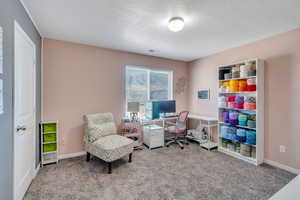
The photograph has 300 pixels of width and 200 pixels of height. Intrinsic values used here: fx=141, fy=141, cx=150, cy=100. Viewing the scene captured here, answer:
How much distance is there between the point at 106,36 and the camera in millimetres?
2811

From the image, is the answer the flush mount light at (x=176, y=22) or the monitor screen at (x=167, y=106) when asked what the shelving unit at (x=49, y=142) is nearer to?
the monitor screen at (x=167, y=106)

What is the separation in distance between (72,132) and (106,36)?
2182 millimetres

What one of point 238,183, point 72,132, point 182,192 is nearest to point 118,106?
point 72,132

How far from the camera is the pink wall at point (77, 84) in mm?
2924

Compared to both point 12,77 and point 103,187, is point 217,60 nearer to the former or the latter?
point 103,187

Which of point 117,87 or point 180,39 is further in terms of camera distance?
point 117,87

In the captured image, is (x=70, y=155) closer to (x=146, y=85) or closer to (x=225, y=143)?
(x=146, y=85)

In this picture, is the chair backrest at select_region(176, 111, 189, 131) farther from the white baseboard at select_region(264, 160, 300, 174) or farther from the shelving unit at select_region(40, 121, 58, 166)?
the shelving unit at select_region(40, 121, 58, 166)

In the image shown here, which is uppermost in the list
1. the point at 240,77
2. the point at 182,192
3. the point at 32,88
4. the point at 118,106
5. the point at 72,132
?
the point at 240,77

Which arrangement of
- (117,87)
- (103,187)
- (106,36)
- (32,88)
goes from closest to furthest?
(103,187) → (32,88) → (106,36) → (117,87)

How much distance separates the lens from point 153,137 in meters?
3.66

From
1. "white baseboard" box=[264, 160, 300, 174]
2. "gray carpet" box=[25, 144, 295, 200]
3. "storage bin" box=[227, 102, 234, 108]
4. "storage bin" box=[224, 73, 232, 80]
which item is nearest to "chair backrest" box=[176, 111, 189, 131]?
"gray carpet" box=[25, 144, 295, 200]

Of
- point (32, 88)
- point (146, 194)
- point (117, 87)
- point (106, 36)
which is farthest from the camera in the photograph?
point (117, 87)

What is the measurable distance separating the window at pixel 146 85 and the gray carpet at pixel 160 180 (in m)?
1.68
